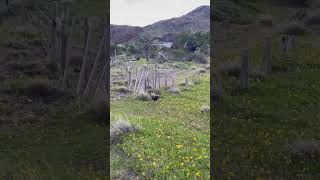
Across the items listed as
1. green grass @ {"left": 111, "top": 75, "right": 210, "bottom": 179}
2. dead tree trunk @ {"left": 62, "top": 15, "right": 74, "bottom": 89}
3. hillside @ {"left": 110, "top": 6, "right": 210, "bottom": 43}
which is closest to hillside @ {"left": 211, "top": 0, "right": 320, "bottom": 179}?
green grass @ {"left": 111, "top": 75, "right": 210, "bottom": 179}

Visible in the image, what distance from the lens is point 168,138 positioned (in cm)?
1134

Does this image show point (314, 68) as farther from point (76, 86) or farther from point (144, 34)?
point (144, 34)

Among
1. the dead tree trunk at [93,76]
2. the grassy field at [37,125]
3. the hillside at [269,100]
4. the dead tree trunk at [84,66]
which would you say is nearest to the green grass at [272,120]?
the hillside at [269,100]

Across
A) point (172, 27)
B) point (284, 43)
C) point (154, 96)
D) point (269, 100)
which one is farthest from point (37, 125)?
point (172, 27)

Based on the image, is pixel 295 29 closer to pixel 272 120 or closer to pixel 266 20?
pixel 266 20

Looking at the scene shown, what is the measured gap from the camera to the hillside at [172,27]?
33812mm

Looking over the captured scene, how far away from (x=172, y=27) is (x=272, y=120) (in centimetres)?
2790

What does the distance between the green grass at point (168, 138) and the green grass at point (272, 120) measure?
625 mm

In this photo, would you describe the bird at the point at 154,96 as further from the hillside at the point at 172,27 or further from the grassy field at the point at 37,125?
the hillside at the point at 172,27

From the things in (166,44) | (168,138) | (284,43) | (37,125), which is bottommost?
(168,138)

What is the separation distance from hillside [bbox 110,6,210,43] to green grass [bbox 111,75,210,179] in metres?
18.8

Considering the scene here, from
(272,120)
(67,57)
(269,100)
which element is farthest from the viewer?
(67,57)

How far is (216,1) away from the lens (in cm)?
1589

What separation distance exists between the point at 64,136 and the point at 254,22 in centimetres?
699
